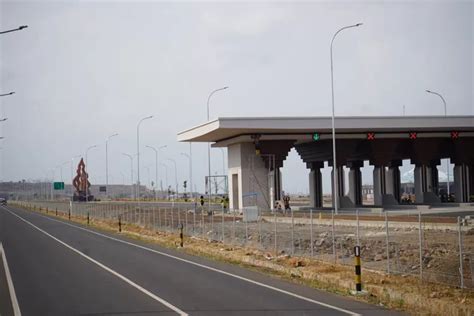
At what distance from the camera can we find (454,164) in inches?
2402

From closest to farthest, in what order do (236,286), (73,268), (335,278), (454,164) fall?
(236,286) < (335,278) < (73,268) < (454,164)

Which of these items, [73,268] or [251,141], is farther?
[251,141]

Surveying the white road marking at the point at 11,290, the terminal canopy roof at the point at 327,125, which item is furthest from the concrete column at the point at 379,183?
the white road marking at the point at 11,290

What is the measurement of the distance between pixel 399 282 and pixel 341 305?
13.2 feet

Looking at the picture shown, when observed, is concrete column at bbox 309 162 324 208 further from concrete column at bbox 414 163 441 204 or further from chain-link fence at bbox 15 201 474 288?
chain-link fence at bbox 15 201 474 288

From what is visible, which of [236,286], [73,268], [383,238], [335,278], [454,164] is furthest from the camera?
[454,164]

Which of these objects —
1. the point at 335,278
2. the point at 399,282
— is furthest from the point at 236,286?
the point at 399,282

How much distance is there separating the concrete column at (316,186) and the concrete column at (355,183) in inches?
127

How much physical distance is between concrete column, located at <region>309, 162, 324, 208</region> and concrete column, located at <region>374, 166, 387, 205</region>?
5.90 meters

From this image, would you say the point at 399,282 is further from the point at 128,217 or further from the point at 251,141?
the point at 128,217

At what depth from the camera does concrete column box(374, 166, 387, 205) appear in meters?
63.5

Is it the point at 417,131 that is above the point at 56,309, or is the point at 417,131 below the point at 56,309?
above

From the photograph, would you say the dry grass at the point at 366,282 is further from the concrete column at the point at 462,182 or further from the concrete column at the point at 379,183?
the concrete column at the point at 462,182

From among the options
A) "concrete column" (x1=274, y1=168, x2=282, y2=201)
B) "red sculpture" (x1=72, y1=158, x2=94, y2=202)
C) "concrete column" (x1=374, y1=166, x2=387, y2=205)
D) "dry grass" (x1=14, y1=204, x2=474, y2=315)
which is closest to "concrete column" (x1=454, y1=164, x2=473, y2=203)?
"concrete column" (x1=374, y1=166, x2=387, y2=205)
